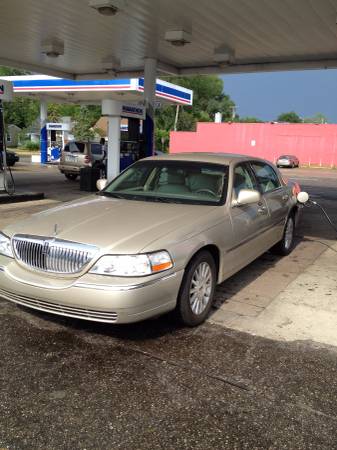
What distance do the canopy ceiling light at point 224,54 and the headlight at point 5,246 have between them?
988cm

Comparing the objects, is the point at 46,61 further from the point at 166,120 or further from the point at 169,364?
the point at 166,120

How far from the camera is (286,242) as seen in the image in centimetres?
718

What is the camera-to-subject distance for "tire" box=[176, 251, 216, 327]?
162 inches

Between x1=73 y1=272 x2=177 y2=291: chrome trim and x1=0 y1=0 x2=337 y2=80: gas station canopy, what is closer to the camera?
x1=73 y1=272 x2=177 y2=291: chrome trim

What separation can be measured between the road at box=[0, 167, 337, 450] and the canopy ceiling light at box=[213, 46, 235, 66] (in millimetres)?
9978

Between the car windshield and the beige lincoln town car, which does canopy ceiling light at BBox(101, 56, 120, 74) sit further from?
the beige lincoln town car

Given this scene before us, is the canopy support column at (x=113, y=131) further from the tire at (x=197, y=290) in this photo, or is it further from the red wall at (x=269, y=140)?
the red wall at (x=269, y=140)

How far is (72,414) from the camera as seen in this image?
3.01m

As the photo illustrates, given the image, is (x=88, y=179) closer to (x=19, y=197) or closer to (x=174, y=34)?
(x=19, y=197)

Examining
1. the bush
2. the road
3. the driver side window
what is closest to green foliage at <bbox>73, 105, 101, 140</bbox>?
the bush

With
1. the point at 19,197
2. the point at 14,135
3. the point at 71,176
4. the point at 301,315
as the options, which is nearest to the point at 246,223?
the point at 301,315

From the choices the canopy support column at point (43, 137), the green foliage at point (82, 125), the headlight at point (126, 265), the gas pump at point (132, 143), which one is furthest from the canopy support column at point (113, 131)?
the green foliage at point (82, 125)

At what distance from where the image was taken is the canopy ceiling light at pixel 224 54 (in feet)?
41.3

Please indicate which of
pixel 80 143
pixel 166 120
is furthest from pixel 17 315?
pixel 166 120
